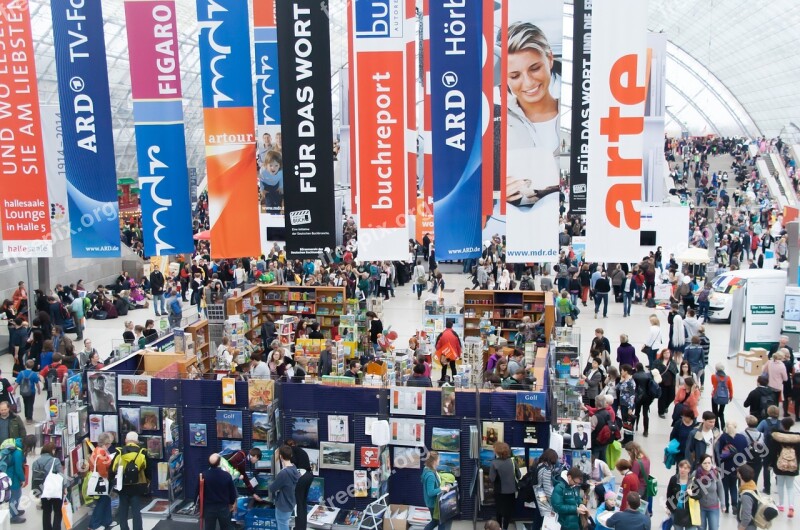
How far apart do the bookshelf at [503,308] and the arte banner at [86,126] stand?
744 centimetres

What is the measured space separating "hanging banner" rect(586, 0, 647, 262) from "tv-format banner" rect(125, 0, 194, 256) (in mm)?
5828

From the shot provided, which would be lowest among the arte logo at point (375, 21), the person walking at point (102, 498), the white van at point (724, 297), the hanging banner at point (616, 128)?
the person walking at point (102, 498)

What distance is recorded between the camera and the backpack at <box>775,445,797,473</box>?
8.94m

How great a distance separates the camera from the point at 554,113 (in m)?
11.6

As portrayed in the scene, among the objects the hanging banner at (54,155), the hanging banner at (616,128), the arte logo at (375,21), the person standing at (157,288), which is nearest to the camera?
the hanging banner at (616,128)

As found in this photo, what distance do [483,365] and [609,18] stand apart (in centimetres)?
639

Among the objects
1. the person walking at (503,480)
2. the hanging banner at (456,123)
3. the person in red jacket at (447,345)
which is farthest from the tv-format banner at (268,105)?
the person walking at (503,480)

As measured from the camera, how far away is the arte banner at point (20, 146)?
12.7 meters

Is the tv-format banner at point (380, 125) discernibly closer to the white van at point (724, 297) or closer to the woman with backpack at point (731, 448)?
the woman with backpack at point (731, 448)

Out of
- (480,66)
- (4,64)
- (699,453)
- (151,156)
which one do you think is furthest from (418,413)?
(4,64)

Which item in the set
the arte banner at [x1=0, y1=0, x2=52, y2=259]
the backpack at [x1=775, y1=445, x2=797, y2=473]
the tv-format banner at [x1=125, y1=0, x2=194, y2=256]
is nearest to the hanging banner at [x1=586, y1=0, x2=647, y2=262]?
the backpack at [x1=775, y1=445, x2=797, y2=473]

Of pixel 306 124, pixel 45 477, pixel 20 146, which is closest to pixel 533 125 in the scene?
pixel 306 124

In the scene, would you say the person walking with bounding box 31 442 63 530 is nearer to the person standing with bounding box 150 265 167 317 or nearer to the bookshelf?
the bookshelf

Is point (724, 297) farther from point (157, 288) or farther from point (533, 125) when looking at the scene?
point (157, 288)
